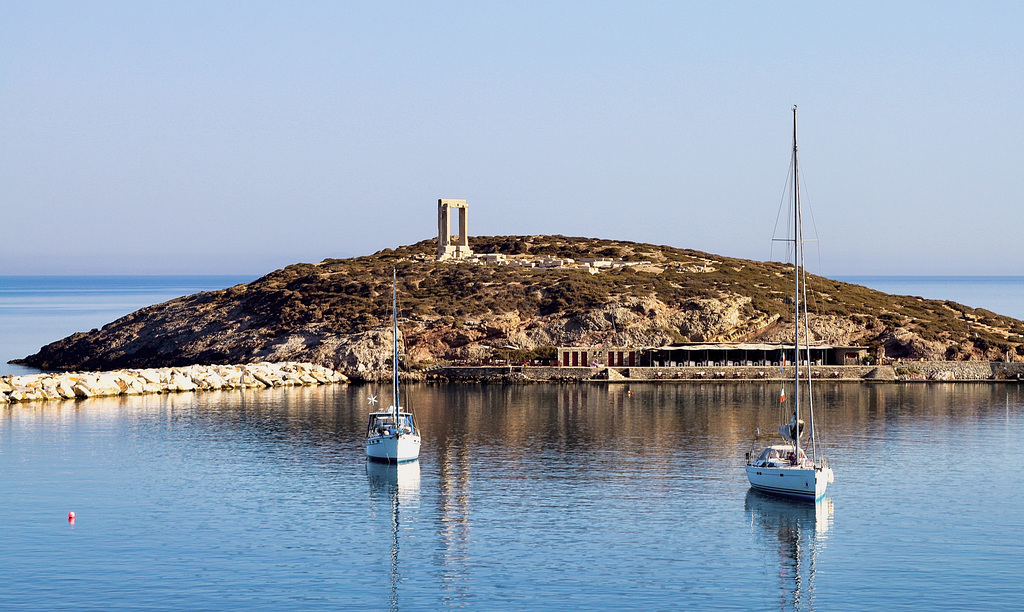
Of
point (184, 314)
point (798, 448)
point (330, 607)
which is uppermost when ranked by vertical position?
point (184, 314)

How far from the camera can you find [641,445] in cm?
6712

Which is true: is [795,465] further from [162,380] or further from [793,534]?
[162,380]

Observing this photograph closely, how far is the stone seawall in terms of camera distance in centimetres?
11212

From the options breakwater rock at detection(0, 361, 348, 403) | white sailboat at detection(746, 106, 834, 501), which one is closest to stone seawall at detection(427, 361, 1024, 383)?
breakwater rock at detection(0, 361, 348, 403)

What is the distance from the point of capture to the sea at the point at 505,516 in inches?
1439

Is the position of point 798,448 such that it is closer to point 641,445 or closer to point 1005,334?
point 641,445

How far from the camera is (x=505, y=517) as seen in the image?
47125mm

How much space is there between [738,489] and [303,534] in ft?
68.4

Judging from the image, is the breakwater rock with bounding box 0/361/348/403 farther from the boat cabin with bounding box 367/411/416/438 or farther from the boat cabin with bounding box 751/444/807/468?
the boat cabin with bounding box 751/444/807/468

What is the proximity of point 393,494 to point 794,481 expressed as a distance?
18460mm

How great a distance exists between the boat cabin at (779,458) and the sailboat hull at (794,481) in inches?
22.4

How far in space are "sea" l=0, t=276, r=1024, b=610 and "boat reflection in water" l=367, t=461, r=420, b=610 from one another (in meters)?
0.16

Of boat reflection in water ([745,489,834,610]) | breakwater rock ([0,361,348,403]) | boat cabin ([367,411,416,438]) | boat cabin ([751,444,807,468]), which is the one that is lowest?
boat reflection in water ([745,489,834,610])

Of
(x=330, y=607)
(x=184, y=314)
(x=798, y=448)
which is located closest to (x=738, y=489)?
(x=798, y=448)
